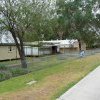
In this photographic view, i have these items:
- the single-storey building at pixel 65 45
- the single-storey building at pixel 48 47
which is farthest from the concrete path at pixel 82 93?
the single-storey building at pixel 65 45

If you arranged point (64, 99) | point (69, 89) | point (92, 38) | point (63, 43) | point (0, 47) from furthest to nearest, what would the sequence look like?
1. point (63, 43)
2. point (92, 38)
3. point (0, 47)
4. point (69, 89)
5. point (64, 99)

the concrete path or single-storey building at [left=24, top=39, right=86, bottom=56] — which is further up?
single-storey building at [left=24, top=39, right=86, bottom=56]

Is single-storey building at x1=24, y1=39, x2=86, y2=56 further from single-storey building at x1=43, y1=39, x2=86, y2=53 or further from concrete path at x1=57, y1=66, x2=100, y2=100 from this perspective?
concrete path at x1=57, y1=66, x2=100, y2=100

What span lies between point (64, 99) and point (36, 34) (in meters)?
19.9

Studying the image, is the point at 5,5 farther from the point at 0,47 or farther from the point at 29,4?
the point at 0,47

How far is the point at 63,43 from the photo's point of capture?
8131 centimetres

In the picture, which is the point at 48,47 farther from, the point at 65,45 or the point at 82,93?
the point at 82,93

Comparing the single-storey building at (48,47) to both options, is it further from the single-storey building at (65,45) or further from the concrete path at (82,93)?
the concrete path at (82,93)

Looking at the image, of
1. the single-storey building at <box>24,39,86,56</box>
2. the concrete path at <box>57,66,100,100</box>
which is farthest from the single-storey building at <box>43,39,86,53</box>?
the concrete path at <box>57,66,100,100</box>

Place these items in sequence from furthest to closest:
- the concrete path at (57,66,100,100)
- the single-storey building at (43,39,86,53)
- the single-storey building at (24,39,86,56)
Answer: the single-storey building at (43,39,86,53) → the single-storey building at (24,39,86,56) → the concrete path at (57,66,100,100)

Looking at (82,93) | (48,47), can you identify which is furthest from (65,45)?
(82,93)

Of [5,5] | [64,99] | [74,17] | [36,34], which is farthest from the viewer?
[74,17]

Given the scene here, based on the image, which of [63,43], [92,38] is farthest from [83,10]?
[63,43]

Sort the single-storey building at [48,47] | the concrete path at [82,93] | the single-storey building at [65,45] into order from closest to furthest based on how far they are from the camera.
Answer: the concrete path at [82,93]
the single-storey building at [48,47]
the single-storey building at [65,45]
